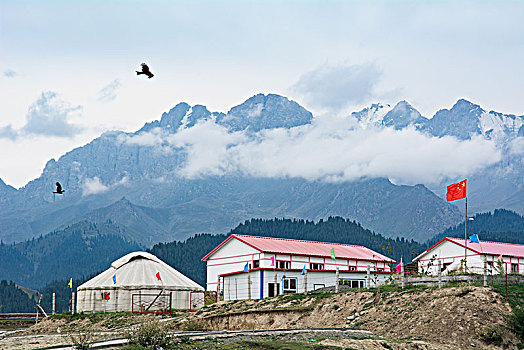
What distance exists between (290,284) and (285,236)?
105993 mm

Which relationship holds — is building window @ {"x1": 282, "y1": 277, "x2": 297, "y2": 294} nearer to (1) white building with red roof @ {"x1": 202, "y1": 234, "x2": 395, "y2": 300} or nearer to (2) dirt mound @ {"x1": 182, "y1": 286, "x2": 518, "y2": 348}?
(1) white building with red roof @ {"x1": 202, "y1": 234, "x2": 395, "y2": 300}

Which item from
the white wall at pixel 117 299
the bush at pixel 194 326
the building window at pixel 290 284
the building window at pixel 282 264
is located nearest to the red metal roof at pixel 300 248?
the building window at pixel 282 264

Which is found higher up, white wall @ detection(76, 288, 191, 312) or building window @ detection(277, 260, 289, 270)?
building window @ detection(277, 260, 289, 270)

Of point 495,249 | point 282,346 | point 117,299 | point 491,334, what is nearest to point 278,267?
point 117,299

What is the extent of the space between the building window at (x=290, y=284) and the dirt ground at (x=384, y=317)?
38.1ft

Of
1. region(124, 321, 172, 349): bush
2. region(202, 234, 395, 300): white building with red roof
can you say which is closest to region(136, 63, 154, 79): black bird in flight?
region(124, 321, 172, 349): bush

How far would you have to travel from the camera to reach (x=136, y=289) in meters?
53.7

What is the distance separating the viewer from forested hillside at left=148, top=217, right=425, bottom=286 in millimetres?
138000

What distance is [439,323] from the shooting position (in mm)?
28797

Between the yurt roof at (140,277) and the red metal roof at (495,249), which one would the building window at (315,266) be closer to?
the yurt roof at (140,277)

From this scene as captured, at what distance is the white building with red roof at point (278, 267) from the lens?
2008 inches

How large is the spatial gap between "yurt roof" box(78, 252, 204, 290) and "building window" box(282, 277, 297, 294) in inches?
384

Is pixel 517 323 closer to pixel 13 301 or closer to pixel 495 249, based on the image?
pixel 495 249

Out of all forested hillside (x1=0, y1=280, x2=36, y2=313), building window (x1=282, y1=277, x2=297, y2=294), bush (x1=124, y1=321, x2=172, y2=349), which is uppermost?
building window (x1=282, y1=277, x2=297, y2=294)
